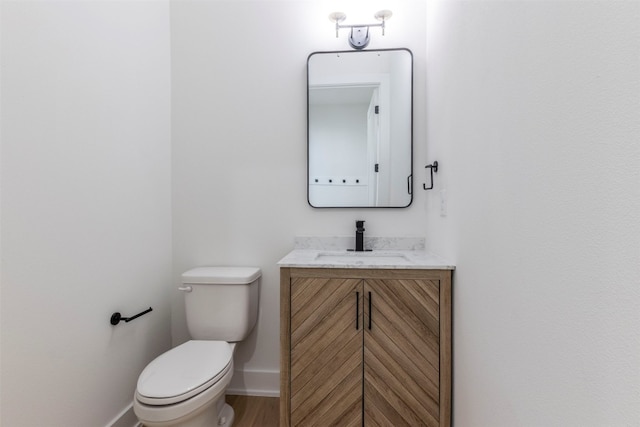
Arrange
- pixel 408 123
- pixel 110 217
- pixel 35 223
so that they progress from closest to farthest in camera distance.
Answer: pixel 35 223, pixel 110 217, pixel 408 123

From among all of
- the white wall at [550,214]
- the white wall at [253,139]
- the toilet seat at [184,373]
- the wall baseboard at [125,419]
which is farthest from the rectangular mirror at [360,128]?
the wall baseboard at [125,419]

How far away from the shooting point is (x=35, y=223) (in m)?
1.03

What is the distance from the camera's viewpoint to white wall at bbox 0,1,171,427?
3.17 ft

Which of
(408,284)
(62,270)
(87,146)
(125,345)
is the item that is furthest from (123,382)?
(408,284)

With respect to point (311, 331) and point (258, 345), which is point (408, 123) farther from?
point (258, 345)

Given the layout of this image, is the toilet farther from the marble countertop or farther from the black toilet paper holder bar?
the marble countertop

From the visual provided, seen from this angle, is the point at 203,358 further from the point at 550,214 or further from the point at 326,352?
the point at 550,214

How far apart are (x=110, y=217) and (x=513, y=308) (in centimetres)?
171

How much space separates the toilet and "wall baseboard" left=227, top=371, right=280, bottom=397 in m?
0.19

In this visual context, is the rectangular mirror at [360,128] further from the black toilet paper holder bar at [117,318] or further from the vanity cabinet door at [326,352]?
the black toilet paper holder bar at [117,318]

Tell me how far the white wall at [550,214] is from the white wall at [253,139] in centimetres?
78

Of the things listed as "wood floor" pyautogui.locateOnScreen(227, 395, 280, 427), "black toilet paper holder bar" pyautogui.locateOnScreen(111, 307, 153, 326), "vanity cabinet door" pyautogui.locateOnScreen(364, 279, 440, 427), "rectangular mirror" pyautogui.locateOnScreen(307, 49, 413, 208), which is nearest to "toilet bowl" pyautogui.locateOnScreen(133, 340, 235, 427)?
"wood floor" pyautogui.locateOnScreen(227, 395, 280, 427)

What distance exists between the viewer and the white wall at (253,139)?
1.78 metres

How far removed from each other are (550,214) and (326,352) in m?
1.05
